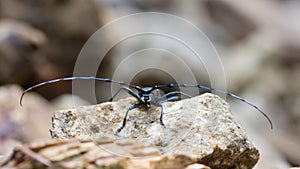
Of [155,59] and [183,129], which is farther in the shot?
[155,59]

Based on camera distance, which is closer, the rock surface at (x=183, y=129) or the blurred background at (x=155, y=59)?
the rock surface at (x=183, y=129)

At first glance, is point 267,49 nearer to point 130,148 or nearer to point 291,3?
point 291,3

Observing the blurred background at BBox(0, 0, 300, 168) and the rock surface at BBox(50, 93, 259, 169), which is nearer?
the rock surface at BBox(50, 93, 259, 169)

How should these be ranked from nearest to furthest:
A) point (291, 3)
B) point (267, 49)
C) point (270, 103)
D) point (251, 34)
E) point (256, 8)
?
point (270, 103) < point (267, 49) < point (251, 34) < point (256, 8) < point (291, 3)

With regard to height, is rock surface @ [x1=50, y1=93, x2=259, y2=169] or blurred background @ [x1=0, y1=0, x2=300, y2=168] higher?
blurred background @ [x1=0, y1=0, x2=300, y2=168]

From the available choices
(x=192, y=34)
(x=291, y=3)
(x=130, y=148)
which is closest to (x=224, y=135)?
(x=130, y=148)
